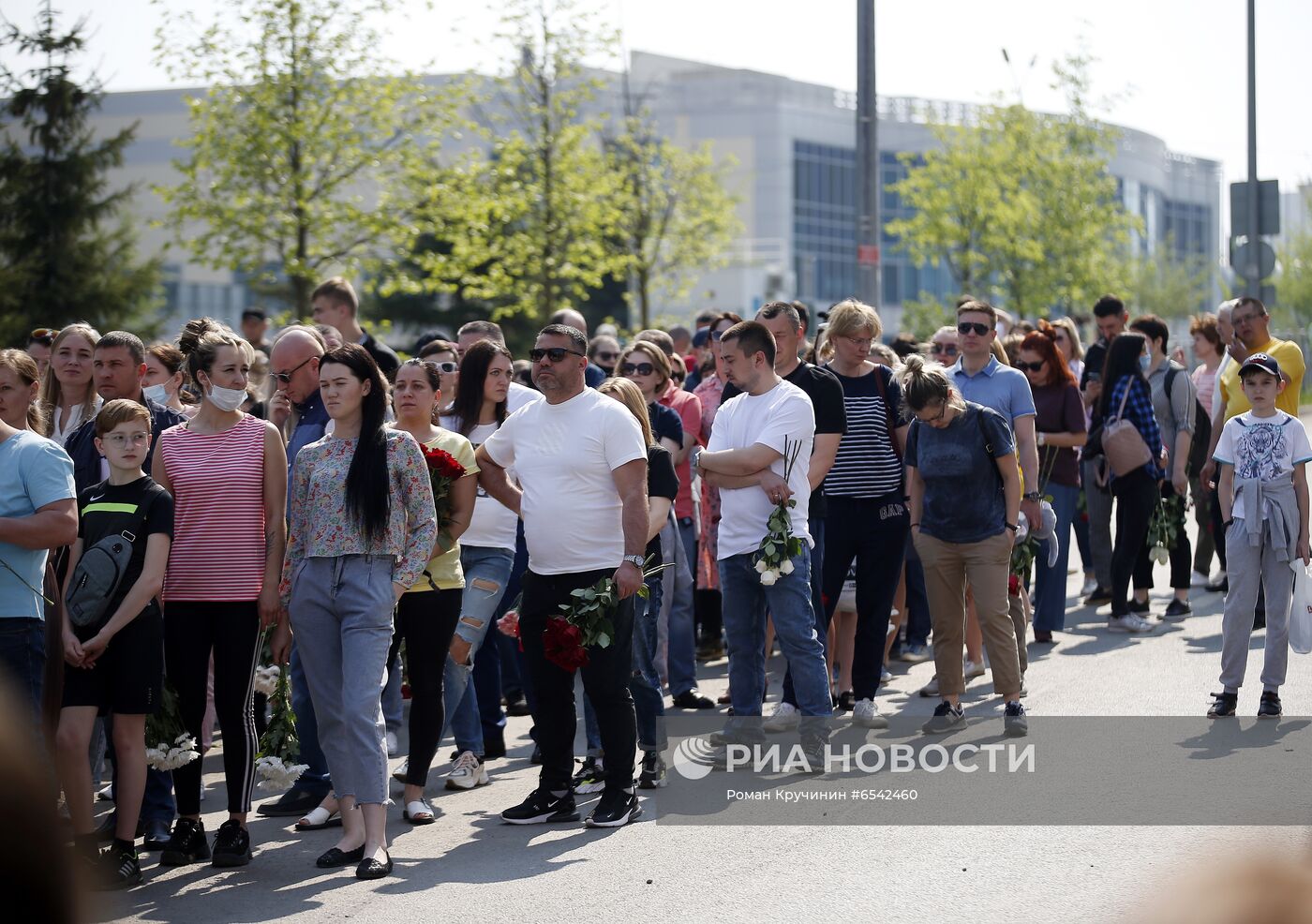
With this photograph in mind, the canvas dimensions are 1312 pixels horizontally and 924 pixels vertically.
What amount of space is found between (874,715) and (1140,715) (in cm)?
146

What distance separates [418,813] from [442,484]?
153 cm

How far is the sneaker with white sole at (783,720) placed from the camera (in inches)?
343

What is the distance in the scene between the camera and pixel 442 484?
7.24 metres

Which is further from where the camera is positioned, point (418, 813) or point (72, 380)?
point (72, 380)

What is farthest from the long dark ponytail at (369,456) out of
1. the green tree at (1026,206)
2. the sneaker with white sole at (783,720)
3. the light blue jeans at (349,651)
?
the green tree at (1026,206)

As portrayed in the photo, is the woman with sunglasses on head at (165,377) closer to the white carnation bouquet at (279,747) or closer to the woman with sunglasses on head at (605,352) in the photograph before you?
the white carnation bouquet at (279,747)

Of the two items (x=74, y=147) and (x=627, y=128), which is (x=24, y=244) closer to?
(x=74, y=147)

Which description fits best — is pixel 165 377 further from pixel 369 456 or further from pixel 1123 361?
pixel 1123 361

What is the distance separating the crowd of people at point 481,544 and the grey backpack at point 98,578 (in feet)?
0.05

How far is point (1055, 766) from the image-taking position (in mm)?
7816

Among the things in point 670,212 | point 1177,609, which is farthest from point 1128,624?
point 670,212

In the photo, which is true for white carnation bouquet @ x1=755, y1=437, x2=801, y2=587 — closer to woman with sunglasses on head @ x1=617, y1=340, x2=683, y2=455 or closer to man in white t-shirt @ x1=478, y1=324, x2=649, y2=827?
man in white t-shirt @ x1=478, y1=324, x2=649, y2=827

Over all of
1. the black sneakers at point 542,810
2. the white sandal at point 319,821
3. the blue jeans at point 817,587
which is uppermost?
the blue jeans at point 817,587

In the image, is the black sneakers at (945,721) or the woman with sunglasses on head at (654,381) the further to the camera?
the woman with sunglasses on head at (654,381)
